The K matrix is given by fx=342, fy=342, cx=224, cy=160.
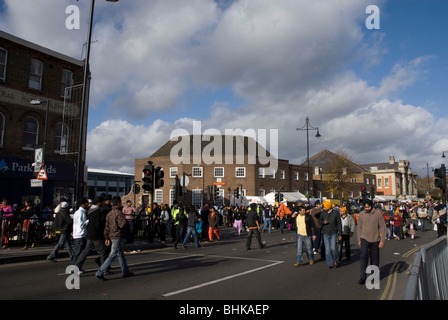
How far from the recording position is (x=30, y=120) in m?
21.3

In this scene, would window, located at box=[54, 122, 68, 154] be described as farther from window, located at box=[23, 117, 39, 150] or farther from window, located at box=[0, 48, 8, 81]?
window, located at box=[0, 48, 8, 81]

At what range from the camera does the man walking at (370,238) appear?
292 inches

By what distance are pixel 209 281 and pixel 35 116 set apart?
18.7m

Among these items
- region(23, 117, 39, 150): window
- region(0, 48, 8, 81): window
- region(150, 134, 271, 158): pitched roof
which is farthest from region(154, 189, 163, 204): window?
region(0, 48, 8, 81): window

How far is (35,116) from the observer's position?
2139 centimetres

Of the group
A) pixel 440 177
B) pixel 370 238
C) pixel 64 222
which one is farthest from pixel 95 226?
pixel 440 177

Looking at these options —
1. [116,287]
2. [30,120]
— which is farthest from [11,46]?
[116,287]

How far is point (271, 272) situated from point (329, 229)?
2.01m

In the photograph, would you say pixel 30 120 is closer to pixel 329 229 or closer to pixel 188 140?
pixel 329 229

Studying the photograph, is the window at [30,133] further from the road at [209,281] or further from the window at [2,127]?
the road at [209,281]

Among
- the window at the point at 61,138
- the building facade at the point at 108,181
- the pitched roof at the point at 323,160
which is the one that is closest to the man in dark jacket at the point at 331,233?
the window at the point at 61,138

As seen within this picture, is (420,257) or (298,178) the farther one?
(298,178)

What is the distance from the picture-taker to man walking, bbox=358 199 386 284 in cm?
742
